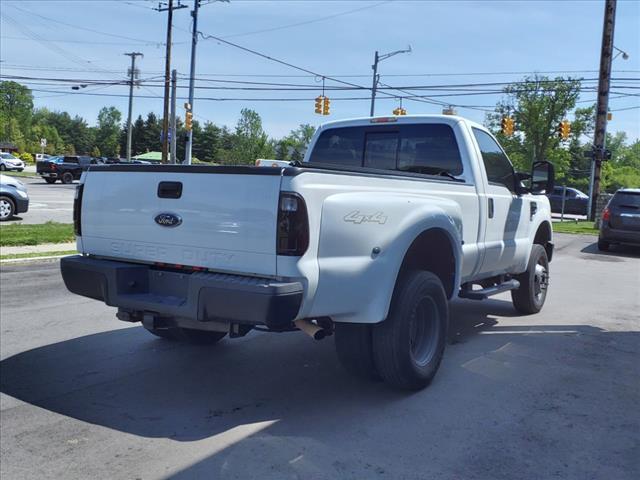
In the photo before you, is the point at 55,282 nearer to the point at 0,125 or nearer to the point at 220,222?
the point at 220,222

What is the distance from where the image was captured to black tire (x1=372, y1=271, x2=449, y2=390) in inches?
156

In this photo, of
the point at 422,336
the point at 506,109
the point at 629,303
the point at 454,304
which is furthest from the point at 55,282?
the point at 506,109

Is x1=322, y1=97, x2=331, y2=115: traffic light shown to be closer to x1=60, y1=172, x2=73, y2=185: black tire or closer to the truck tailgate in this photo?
x1=60, y1=172, x2=73, y2=185: black tire

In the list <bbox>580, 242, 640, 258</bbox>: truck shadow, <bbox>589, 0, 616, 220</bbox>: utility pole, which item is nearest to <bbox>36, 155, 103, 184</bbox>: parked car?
<bbox>589, 0, 616, 220</bbox>: utility pole

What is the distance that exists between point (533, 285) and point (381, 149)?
270cm

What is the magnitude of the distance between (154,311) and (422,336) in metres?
1.99

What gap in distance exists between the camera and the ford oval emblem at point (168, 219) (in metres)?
3.64

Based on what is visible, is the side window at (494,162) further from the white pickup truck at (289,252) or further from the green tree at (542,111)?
the green tree at (542,111)

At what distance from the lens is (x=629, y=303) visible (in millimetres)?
8094

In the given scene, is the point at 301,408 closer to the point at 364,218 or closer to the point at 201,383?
the point at 201,383

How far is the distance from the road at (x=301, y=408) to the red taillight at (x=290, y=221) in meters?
1.19

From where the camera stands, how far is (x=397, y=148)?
563cm

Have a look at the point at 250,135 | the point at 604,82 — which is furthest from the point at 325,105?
the point at 250,135

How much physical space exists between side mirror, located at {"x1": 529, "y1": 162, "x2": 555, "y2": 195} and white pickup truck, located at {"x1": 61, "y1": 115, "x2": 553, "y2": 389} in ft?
4.50
